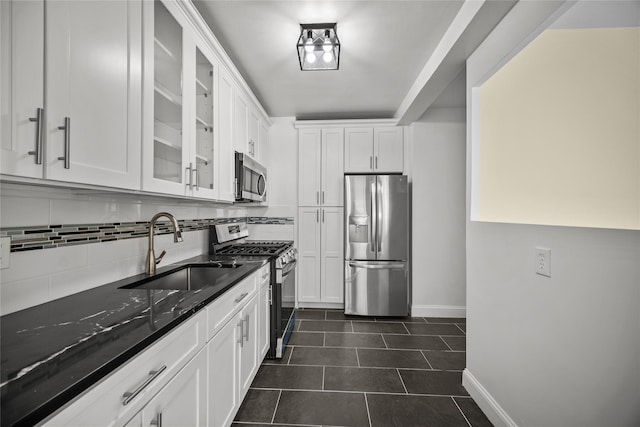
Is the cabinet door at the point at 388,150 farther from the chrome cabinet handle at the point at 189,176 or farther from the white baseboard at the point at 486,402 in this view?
the chrome cabinet handle at the point at 189,176

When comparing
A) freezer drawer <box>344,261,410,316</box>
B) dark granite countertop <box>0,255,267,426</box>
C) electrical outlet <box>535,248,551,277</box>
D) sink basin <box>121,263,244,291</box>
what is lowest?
freezer drawer <box>344,261,410,316</box>

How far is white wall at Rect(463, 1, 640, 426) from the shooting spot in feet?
3.52

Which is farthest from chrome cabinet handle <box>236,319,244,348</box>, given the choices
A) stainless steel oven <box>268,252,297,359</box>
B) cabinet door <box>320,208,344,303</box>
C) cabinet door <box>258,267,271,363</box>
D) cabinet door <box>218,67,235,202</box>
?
cabinet door <box>320,208,344,303</box>

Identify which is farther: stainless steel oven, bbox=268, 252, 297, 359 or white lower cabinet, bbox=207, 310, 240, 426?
stainless steel oven, bbox=268, 252, 297, 359

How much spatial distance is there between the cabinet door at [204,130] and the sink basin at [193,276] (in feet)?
1.70

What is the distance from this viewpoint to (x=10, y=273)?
3.49 feet

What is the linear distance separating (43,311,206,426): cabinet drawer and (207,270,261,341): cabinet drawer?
0.16m

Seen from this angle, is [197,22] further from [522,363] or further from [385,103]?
[522,363]

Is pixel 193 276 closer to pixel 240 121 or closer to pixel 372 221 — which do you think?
pixel 240 121

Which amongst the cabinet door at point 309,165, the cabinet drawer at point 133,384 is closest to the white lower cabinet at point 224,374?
the cabinet drawer at point 133,384

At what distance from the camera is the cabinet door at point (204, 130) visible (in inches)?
73.0

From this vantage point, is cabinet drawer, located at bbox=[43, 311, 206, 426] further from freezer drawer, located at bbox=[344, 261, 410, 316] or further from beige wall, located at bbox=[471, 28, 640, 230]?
freezer drawer, located at bbox=[344, 261, 410, 316]

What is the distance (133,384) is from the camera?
834 millimetres

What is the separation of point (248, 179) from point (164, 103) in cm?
134
